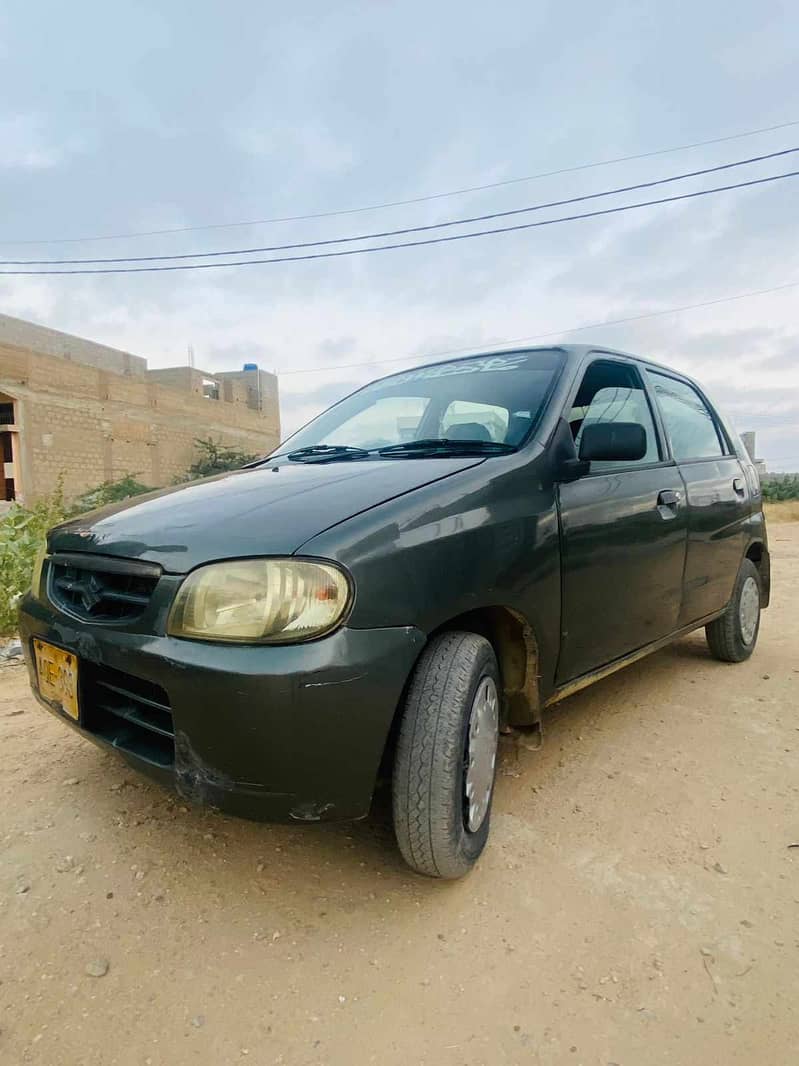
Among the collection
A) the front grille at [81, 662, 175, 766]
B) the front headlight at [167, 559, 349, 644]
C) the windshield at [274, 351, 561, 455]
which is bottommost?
the front grille at [81, 662, 175, 766]

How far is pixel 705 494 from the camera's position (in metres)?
3.22

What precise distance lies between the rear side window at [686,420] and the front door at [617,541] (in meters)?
0.21

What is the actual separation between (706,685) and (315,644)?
9.06 ft

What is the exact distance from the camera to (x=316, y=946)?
1.64 meters

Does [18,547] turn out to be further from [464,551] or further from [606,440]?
[606,440]

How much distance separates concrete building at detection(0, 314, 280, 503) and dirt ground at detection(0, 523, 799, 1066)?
13909 millimetres

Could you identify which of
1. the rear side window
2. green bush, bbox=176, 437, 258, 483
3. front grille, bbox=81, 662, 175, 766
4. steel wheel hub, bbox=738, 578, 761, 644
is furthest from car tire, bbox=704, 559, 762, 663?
green bush, bbox=176, 437, 258, 483

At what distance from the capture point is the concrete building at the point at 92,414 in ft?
61.7

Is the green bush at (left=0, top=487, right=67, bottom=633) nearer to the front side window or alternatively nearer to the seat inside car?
the seat inside car

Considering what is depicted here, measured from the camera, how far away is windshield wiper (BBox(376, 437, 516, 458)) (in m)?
2.24

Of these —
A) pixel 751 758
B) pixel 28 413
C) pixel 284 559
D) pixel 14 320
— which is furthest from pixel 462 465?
pixel 14 320

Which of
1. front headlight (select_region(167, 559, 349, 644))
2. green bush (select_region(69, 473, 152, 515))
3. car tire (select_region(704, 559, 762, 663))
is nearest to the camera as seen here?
front headlight (select_region(167, 559, 349, 644))

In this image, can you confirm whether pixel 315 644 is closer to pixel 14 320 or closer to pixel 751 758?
pixel 751 758

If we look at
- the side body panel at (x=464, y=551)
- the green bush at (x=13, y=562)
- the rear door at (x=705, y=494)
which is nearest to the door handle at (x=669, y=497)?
the rear door at (x=705, y=494)
